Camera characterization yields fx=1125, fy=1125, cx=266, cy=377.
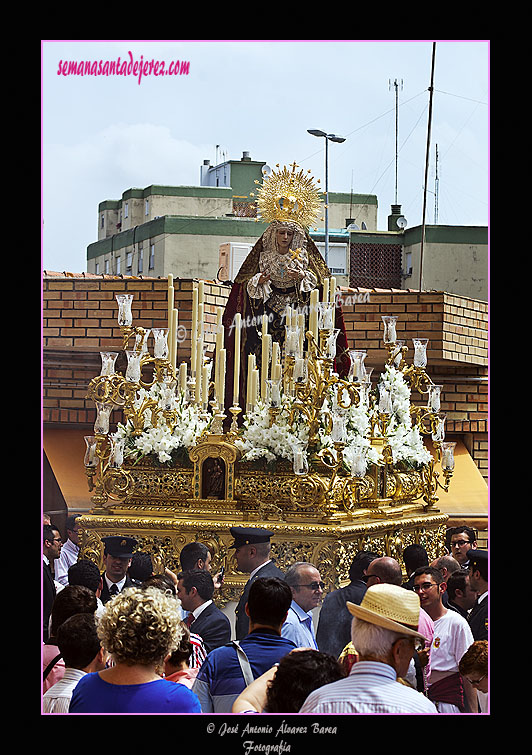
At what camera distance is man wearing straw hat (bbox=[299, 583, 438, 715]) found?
3.58 meters

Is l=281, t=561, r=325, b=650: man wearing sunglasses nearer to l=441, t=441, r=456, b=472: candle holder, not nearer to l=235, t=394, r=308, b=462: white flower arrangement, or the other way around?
l=235, t=394, r=308, b=462: white flower arrangement

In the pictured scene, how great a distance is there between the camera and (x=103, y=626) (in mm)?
3688

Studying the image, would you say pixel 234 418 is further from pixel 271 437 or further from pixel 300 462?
pixel 300 462

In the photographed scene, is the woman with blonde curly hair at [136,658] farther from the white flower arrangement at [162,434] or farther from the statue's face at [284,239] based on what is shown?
the statue's face at [284,239]

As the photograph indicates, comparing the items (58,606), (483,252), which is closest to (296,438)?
(483,252)

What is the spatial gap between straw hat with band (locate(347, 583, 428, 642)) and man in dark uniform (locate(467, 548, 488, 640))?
1.72 meters

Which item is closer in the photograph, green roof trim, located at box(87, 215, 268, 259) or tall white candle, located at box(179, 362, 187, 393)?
tall white candle, located at box(179, 362, 187, 393)

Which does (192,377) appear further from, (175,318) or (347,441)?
(347,441)

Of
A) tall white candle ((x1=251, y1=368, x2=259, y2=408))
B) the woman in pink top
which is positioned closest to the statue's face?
tall white candle ((x1=251, y1=368, x2=259, y2=408))

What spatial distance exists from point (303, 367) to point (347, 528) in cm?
99

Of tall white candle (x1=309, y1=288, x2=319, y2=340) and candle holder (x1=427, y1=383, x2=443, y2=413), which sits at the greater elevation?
tall white candle (x1=309, y1=288, x2=319, y2=340)

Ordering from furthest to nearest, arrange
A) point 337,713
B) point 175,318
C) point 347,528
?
point 175,318, point 347,528, point 337,713

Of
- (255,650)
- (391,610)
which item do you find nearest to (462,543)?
(255,650)

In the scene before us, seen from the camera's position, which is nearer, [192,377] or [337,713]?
[337,713]
